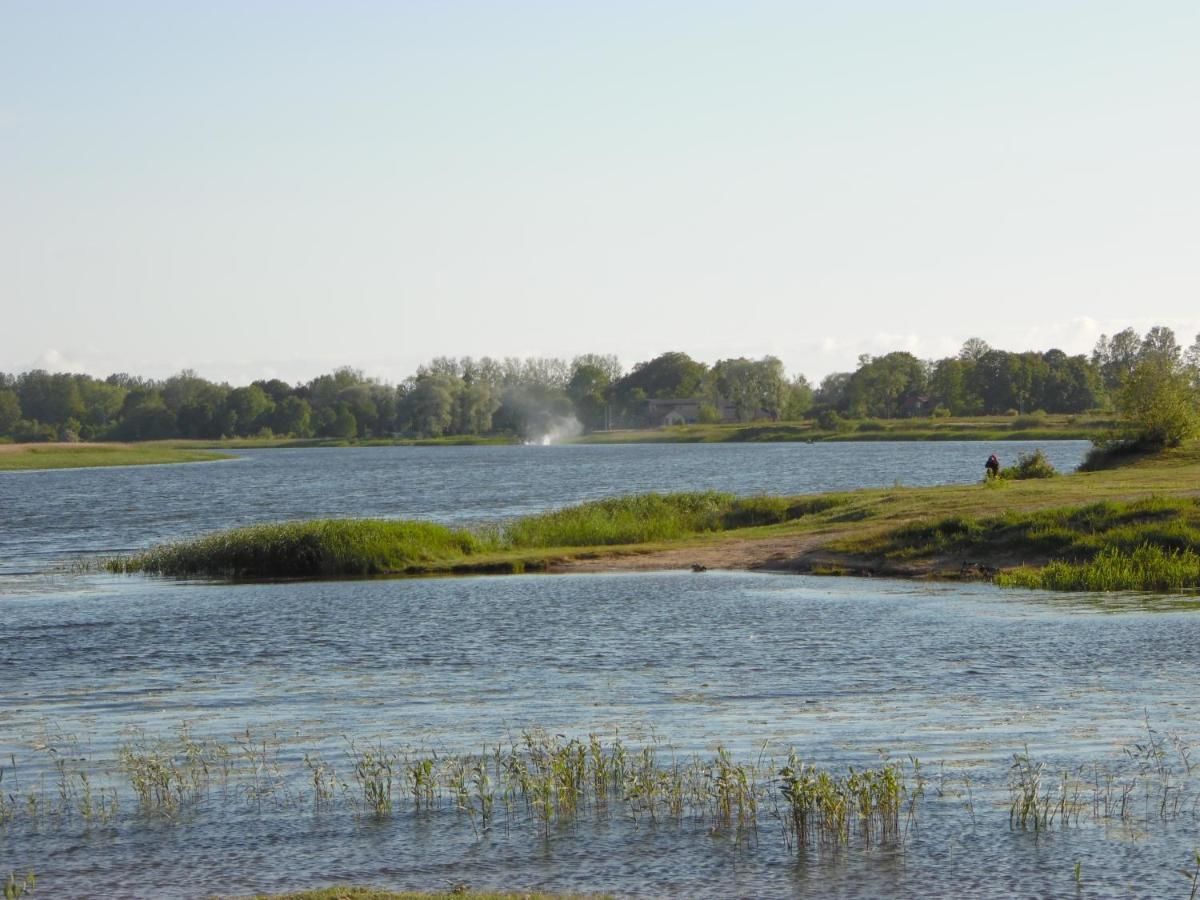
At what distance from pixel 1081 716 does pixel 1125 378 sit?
58.6m

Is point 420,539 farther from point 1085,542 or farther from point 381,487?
point 381,487

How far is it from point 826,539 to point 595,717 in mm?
28486

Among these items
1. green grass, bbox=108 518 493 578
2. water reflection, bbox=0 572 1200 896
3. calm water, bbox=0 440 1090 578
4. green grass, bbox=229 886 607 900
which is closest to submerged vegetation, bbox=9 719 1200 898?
water reflection, bbox=0 572 1200 896

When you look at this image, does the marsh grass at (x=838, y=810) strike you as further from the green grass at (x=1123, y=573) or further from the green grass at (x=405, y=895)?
the green grass at (x=1123, y=573)

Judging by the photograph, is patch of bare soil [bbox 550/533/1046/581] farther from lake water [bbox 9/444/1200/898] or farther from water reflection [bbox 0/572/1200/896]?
water reflection [bbox 0/572/1200/896]

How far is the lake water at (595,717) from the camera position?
15914 millimetres

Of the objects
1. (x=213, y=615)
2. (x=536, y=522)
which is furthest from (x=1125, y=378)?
(x=213, y=615)

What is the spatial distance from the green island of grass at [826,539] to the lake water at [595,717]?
8.92 feet

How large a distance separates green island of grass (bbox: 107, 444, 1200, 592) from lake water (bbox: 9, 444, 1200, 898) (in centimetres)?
272

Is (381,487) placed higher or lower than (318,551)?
lower

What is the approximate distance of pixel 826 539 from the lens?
5141 cm

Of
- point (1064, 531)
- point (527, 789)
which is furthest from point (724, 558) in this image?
point (527, 789)

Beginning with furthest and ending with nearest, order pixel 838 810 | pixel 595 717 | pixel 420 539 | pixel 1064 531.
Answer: pixel 420 539, pixel 1064 531, pixel 595 717, pixel 838 810

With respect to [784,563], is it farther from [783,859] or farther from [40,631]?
[783,859]
